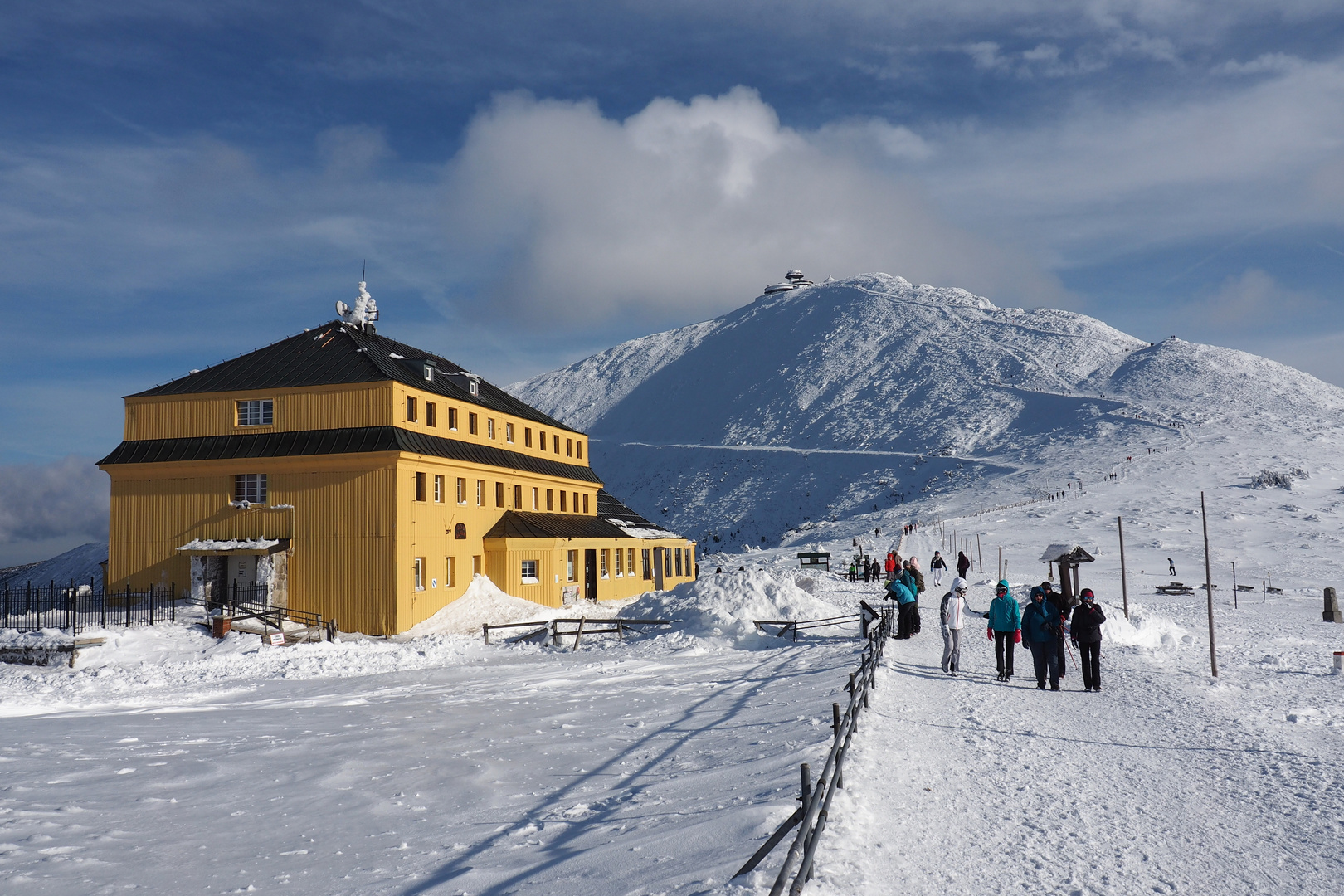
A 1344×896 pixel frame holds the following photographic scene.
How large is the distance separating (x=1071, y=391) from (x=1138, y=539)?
103 m

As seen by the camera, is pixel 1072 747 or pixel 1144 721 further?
pixel 1144 721

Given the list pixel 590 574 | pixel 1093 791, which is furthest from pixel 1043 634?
pixel 590 574

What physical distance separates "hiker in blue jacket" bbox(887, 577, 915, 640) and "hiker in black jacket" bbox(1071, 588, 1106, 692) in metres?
7.34

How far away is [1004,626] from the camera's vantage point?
16.2 meters

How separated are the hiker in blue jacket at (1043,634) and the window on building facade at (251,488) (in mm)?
26175

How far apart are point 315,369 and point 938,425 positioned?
5214 inches

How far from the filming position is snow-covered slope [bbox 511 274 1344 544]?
386ft

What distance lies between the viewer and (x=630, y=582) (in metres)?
46.2

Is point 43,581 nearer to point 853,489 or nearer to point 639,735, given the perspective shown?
point 639,735

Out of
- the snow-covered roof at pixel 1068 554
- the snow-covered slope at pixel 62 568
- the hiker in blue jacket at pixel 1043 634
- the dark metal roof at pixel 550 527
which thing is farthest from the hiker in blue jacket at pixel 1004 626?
the snow-covered slope at pixel 62 568

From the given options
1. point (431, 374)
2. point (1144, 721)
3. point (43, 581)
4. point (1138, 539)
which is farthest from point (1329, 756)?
point (43, 581)

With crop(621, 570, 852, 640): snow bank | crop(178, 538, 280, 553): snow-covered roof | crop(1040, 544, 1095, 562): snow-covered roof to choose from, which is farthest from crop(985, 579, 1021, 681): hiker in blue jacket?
crop(178, 538, 280, 553): snow-covered roof

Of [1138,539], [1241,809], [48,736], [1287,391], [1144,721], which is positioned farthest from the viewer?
[1287,391]

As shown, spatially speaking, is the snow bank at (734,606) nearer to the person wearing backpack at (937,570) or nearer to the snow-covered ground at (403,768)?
the snow-covered ground at (403,768)
